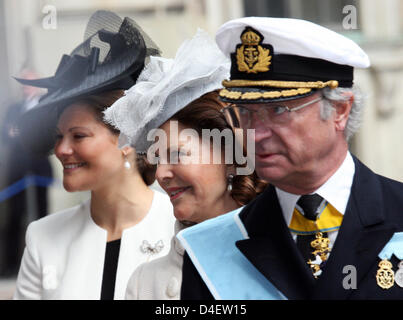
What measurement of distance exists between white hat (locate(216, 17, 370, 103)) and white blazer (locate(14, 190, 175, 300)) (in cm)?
131

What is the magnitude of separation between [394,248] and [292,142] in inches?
19.3

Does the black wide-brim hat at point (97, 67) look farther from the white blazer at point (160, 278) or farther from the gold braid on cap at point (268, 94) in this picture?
the gold braid on cap at point (268, 94)

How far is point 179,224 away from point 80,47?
1069 mm

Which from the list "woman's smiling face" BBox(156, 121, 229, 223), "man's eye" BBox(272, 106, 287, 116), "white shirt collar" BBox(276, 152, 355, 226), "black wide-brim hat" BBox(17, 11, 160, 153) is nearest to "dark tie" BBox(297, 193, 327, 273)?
"white shirt collar" BBox(276, 152, 355, 226)

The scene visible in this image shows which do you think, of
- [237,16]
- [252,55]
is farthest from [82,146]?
[237,16]

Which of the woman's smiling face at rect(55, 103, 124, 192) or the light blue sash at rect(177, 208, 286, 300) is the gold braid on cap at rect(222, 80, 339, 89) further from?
the woman's smiling face at rect(55, 103, 124, 192)

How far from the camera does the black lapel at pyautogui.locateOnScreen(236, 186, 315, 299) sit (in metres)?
3.13

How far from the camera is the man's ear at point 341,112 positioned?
3.13 meters

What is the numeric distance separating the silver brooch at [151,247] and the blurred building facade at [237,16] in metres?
2.61

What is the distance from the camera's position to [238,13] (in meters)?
10.9

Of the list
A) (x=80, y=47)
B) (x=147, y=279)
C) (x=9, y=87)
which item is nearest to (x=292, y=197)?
(x=147, y=279)

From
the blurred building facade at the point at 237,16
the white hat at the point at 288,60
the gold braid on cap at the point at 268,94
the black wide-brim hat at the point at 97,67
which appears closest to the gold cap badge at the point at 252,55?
the white hat at the point at 288,60

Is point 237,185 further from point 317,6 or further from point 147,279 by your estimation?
point 317,6

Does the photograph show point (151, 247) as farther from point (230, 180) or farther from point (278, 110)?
point (278, 110)
